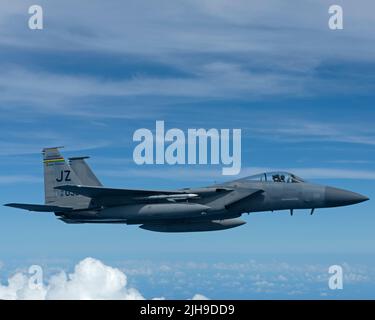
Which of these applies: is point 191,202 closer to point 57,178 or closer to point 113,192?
point 113,192

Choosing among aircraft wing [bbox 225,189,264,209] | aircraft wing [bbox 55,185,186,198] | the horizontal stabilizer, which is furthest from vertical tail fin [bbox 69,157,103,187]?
aircraft wing [bbox 225,189,264,209]

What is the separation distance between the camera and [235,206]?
3531 cm

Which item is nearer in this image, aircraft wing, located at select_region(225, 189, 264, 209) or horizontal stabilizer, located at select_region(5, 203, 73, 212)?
aircraft wing, located at select_region(225, 189, 264, 209)

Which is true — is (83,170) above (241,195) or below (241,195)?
above

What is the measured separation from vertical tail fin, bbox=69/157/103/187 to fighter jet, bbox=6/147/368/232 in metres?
1.77

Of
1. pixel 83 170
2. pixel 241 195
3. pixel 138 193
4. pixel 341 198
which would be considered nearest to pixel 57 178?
pixel 83 170

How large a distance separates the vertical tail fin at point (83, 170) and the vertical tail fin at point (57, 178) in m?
0.33

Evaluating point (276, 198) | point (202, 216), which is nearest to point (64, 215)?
point (202, 216)

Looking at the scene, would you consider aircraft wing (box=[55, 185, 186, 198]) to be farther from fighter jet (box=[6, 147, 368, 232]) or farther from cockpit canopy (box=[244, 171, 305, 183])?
cockpit canopy (box=[244, 171, 305, 183])

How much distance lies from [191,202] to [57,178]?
356 inches

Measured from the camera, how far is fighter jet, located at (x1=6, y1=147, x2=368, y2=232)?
3438cm

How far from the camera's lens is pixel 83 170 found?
40094 millimetres
